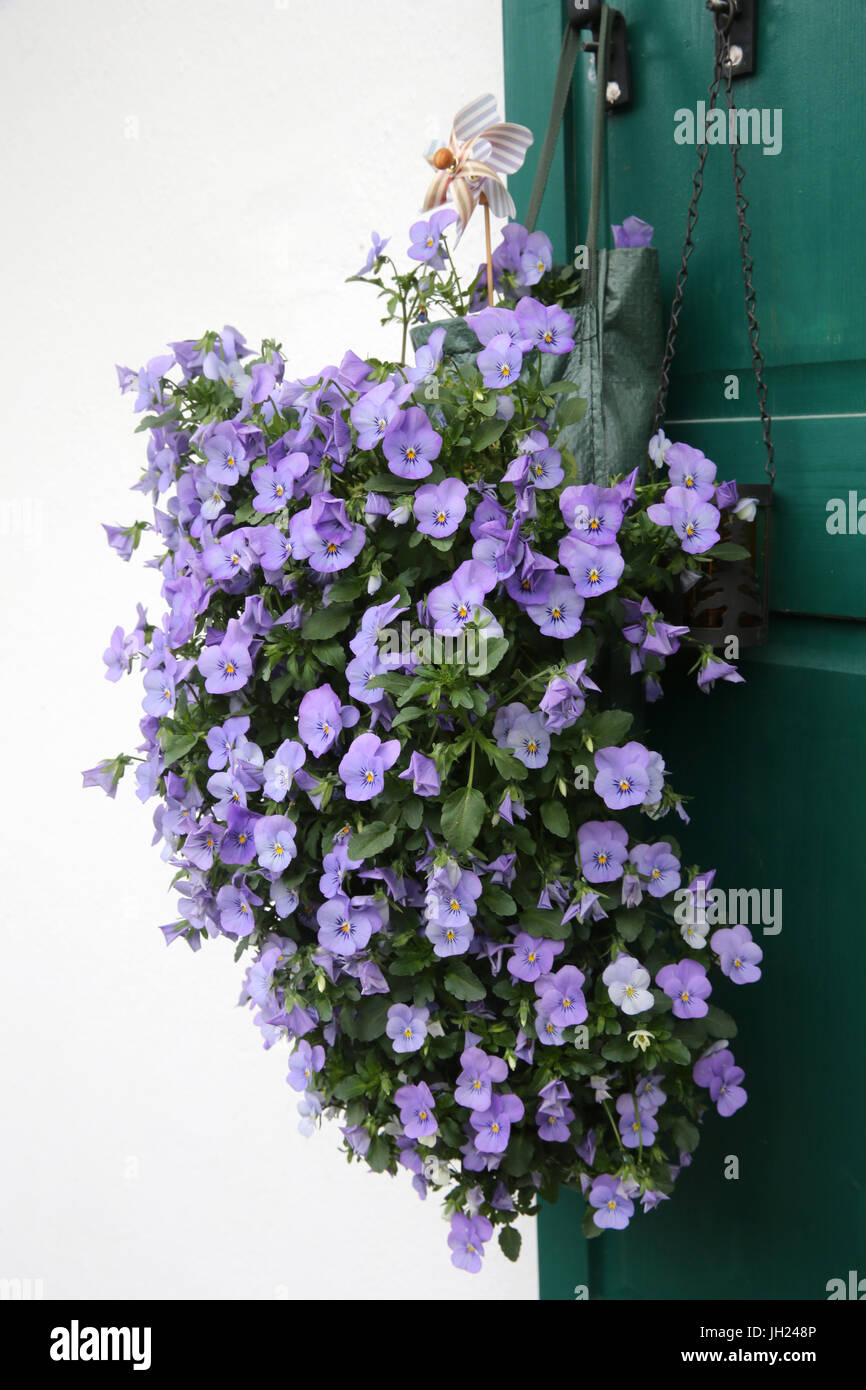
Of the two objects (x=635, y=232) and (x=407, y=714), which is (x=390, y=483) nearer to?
(x=407, y=714)

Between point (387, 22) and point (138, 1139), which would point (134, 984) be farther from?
point (387, 22)

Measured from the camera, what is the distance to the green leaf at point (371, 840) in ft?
3.11

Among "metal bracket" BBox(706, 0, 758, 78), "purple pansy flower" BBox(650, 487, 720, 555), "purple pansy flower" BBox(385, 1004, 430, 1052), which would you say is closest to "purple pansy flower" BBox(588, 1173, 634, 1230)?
"purple pansy flower" BBox(385, 1004, 430, 1052)

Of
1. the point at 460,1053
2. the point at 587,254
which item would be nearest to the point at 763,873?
the point at 460,1053

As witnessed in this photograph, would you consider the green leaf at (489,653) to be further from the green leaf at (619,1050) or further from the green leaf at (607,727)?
the green leaf at (619,1050)

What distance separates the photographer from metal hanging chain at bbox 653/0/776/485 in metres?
1.08

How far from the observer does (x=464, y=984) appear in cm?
99

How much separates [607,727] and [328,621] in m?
0.24

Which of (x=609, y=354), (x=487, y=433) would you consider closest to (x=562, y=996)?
(x=487, y=433)

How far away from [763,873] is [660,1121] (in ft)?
0.91

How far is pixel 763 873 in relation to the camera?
122 centimetres

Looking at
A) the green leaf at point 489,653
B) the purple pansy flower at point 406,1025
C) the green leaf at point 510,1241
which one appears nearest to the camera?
the green leaf at point 489,653

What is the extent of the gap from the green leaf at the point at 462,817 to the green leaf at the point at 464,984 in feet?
0.44

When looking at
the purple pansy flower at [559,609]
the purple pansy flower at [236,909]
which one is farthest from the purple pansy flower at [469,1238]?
the purple pansy flower at [559,609]
